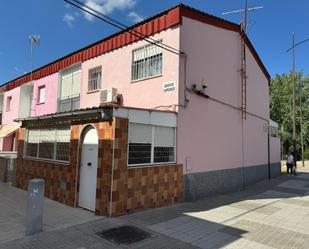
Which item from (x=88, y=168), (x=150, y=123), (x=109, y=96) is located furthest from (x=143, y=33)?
(x=88, y=168)

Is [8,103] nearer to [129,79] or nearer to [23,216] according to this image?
[129,79]

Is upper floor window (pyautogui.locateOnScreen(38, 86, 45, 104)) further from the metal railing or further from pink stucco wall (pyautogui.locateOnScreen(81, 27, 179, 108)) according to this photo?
pink stucco wall (pyautogui.locateOnScreen(81, 27, 179, 108))

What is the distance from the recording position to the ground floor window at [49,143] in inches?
389

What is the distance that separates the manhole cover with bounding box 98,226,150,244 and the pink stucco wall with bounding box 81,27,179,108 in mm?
4846

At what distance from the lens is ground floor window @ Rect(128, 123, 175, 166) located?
8.42 meters

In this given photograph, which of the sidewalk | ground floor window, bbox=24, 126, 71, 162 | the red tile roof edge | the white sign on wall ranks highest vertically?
the red tile roof edge

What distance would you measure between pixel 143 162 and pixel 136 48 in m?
5.49

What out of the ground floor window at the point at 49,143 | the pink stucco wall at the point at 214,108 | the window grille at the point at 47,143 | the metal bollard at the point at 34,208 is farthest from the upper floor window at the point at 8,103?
the metal bollard at the point at 34,208

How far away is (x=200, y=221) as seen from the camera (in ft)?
25.3

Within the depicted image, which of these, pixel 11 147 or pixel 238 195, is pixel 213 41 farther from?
pixel 11 147

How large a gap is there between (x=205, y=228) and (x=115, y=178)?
2.72m

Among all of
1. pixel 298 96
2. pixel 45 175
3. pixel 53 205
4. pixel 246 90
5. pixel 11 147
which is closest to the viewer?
pixel 53 205

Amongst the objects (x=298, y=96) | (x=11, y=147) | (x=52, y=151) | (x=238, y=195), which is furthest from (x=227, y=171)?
(x=298, y=96)

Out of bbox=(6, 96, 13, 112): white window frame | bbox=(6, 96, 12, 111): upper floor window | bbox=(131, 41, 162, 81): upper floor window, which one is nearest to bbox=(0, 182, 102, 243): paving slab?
bbox=(131, 41, 162, 81): upper floor window
